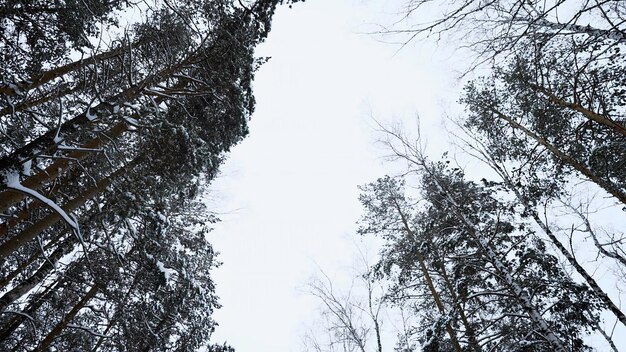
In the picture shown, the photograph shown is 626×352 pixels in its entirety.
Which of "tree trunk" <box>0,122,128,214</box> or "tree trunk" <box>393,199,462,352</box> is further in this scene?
"tree trunk" <box>393,199,462,352</box>

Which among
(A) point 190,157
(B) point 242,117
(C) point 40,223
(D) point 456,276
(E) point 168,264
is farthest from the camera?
(D) point 456,276

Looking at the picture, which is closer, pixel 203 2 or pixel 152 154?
pixel 152 154

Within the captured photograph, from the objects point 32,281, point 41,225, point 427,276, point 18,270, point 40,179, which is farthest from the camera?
point 427,276

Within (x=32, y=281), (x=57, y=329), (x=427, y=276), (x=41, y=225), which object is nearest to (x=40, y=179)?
(x=41, y=225)

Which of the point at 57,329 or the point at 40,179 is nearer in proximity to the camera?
the point at 40,179

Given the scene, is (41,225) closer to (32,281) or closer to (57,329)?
(32,281)

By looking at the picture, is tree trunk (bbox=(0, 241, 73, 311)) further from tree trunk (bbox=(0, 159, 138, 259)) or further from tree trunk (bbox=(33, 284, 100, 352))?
tree trunk (bbox=(33, 284, 100, 352))

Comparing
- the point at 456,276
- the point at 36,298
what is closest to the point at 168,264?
the point at 36,298

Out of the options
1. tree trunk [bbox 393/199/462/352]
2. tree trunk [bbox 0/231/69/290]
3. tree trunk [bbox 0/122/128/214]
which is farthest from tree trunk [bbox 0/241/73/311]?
tree trunk [bbox 393/199/462/352]

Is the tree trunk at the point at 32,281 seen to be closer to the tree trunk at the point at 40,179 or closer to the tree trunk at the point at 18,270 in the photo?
the tree trunk at the point at 18,270

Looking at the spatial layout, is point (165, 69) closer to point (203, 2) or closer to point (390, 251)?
point (203, 2)

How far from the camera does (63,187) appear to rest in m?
6.41

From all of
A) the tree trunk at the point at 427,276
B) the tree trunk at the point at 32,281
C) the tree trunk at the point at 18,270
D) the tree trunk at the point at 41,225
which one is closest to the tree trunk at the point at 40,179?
the tree trunk at the point at 41,225

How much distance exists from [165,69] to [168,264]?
481 centimetres
